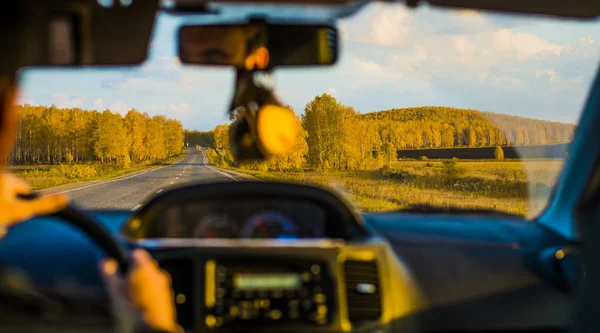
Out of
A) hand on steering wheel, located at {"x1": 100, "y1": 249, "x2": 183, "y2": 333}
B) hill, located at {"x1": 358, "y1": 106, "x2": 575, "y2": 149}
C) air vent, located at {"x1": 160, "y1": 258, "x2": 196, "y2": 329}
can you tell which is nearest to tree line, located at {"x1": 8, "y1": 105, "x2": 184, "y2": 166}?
air vent, located at {"x1": 160, "y1": 258, "x2": 196, "y2": 329}

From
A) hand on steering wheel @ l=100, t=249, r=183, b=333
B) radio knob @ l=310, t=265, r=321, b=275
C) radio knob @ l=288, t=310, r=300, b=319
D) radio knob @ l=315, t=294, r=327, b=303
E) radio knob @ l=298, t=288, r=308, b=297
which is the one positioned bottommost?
radio knob @ l=288, t=310, r=300, b=319

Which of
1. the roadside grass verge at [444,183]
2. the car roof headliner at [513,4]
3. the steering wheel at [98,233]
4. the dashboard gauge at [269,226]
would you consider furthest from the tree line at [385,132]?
the steering wheel at [98,233]

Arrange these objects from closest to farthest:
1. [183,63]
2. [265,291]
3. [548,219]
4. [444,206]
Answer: [183,63]
[265,291]
[548,219]
[444,206]

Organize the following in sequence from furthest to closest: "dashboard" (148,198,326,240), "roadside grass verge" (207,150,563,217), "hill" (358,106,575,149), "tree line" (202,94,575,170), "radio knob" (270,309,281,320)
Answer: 1. "tree line" (202,94,575,170)
2. "hill" (358,106,575,149)
3. "roadside grass verge" (207,150,563,217)
4. "dashboard" (148,198,326,240)
5. "radio knob" (270,309,281,320)

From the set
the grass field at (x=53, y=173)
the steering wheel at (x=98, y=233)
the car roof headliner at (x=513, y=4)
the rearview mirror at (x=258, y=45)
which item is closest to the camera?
the steering wheel at (x=98, y=233)

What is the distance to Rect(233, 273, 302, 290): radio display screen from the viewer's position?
3400 mm

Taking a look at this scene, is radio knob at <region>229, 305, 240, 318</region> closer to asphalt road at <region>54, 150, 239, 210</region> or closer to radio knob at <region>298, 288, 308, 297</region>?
radio knob at <region>298, 288, 308, 297</region>

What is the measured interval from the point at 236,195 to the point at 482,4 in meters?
1.86

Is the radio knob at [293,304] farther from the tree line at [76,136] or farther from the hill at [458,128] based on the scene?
the hill at [458,128]

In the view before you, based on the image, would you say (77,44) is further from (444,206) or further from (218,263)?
(444,206)

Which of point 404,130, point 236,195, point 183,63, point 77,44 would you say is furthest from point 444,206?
point 77,44

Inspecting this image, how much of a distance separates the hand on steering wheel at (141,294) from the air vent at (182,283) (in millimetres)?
1820

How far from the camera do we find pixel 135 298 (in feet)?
5.20

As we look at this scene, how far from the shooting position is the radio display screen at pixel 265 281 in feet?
11.2
